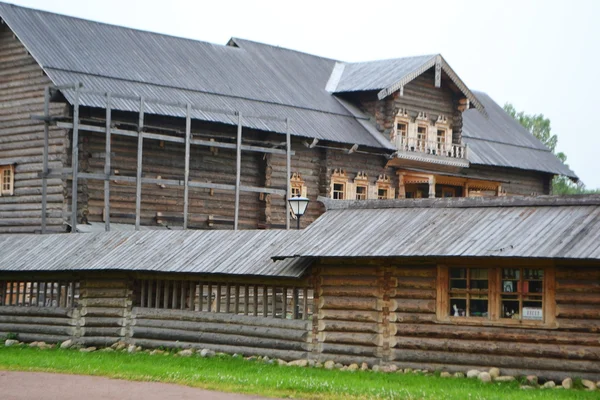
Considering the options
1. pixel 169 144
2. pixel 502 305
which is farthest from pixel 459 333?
pixel 169 144

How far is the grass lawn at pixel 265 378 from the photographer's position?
1870 cm

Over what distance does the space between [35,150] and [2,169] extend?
180 cm

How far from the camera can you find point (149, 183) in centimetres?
3797

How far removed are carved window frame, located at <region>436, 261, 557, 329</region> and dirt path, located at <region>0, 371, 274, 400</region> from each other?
4.67 m

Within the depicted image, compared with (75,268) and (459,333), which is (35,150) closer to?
(75,268)

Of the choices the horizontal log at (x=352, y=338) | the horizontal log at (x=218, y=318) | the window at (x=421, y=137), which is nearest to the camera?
the horizontal log at (x=352, y=338)

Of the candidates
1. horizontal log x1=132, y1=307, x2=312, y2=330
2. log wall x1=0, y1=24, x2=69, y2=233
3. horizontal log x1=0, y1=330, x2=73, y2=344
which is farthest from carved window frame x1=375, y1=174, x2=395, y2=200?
horizontal log x1=132, y1=307, x2=312, y2=330

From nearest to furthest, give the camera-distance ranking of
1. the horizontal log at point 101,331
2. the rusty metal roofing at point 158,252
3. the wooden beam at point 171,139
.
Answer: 1. the rusty metal roofing at point 158,252
2. the horizontal log at point 101,331
3. the wooden beam at point 171,139

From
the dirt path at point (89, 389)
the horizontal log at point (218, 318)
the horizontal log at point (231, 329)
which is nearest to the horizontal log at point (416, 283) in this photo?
the horizontal log at point (218, 318)

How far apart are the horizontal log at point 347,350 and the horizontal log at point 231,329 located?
1.61 ft

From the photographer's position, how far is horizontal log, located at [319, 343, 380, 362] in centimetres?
2273

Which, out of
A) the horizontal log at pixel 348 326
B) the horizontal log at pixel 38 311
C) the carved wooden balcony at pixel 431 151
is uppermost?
the carved wooden balcony at pixel 431 151

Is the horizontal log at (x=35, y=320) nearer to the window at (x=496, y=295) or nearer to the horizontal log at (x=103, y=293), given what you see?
the horizontal log at (x=103, y=293)

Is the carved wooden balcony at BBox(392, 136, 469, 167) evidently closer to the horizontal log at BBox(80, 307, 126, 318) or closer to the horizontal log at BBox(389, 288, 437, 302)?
the horizontal log at BBox(80, 307, 126, 318)
